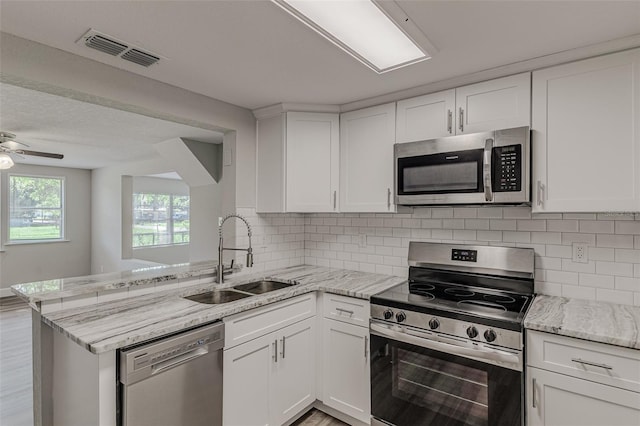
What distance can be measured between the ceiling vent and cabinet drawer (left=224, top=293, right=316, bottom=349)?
1463 mm

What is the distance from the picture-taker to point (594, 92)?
5.79ft

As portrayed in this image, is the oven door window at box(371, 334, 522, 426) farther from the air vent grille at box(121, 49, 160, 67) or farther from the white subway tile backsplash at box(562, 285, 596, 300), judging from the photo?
the air vent grille at box(121, 49, 160, 67)

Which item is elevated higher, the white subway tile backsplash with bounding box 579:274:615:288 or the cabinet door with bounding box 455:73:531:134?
the cabinet door with bounding box 455:73:531:134

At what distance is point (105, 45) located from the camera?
65.9 inches

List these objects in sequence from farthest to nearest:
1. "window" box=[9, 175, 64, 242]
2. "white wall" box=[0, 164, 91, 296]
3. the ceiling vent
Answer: "window" box=[9, 175, 64, 242], "white wall" box=[0, 164, 91, 296], the ceiling vent

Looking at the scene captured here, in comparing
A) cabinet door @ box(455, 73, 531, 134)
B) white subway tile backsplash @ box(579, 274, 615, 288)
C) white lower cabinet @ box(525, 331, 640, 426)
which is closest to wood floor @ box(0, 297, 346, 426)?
white lower cabinet @ box(525, 331, 640, 426)

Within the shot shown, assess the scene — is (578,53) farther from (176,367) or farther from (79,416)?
(79,416)

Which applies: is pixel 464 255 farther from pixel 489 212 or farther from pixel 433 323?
pixel 433 323

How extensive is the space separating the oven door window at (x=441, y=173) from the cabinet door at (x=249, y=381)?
1333 mm

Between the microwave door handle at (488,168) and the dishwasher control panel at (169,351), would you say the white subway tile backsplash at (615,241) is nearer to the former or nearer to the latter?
the microwave door handle at (488,168)

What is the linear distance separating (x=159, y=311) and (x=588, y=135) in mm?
2434

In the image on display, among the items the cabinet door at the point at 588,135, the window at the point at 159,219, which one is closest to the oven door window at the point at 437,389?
the cabinet door at the point at 588,135

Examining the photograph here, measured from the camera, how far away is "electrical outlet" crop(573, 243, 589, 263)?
1.99 metres

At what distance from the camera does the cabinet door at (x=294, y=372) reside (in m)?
2.10
